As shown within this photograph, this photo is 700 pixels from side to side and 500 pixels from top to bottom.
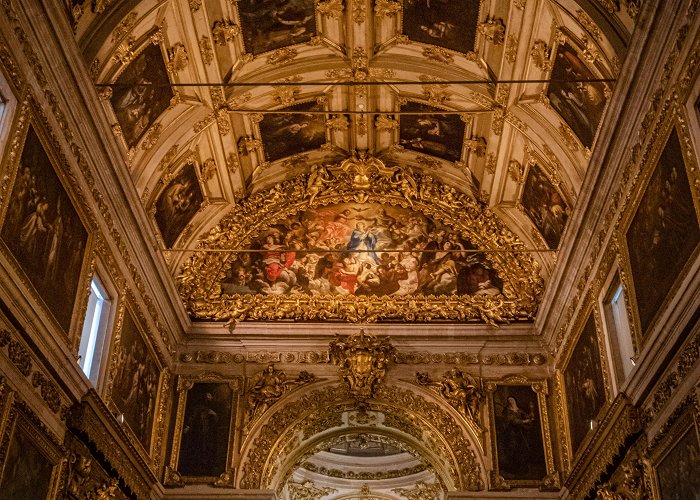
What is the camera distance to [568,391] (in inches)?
685

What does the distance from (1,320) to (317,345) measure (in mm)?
9027

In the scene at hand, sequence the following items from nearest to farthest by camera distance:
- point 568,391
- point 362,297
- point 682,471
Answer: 1. point 682,471
2. point 568,391
3. point 362,297

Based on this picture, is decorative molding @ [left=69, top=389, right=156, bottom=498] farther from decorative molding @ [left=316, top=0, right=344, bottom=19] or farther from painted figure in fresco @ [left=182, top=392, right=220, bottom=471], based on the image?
decorative molding @ [left=316, top=0, right=344, bottom=19]

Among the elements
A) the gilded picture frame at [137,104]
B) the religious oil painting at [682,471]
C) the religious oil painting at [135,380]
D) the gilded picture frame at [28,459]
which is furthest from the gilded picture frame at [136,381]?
the religious oil painting at [682,471]

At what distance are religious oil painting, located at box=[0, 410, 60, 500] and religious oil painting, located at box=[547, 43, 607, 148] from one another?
9.08 metres

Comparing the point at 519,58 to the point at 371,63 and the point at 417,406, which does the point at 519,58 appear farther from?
the point at 417,406

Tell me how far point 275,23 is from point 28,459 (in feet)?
28.4

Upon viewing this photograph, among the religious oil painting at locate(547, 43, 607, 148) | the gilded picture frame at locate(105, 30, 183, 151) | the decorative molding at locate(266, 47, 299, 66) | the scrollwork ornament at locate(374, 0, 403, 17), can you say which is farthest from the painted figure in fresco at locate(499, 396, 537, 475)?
the gilded picture frame at locate(105, 30, 183, 151)

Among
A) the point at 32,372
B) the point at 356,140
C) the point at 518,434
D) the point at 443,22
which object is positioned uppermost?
the point at 356,140

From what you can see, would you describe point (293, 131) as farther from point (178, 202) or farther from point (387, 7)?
point (387, 7)

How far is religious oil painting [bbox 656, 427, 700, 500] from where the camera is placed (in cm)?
1072

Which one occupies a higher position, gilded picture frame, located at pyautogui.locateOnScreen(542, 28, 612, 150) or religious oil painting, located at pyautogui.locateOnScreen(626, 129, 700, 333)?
gilded picture frame, located at pyautogui.locateOnScreen(542, 28, 612, 150)

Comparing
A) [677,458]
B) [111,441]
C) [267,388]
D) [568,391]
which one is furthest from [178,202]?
[677,458]

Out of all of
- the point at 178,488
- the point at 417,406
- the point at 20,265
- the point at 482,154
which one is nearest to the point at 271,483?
the point at 178,488
